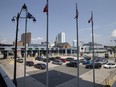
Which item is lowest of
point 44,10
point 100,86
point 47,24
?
point 100,86

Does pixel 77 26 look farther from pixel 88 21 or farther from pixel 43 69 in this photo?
pixel 43 69

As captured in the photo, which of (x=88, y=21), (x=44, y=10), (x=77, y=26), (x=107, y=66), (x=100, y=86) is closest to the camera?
(x=44, y=10)

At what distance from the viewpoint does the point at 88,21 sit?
2425cm

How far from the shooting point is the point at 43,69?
50312 mm

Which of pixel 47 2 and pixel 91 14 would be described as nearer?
pixel 47 2

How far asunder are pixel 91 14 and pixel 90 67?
98.0 ft

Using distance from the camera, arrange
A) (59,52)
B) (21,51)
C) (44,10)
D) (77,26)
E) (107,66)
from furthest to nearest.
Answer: (59,52) → (21,51) → (107,66) → (77,26) → (44,10)

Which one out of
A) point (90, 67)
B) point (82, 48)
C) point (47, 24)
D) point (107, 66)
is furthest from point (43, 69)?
point (82, 48)

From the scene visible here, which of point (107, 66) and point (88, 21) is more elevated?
point (88, 21)

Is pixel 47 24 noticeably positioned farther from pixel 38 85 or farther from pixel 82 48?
pixel 82 48

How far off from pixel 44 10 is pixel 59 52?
112518mm

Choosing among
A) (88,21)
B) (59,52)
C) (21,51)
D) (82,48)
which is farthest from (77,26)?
(82,48)

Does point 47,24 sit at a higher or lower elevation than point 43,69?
higher

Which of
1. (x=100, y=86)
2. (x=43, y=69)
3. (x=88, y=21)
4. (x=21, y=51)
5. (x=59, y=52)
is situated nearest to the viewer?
(x=88, y=21)
